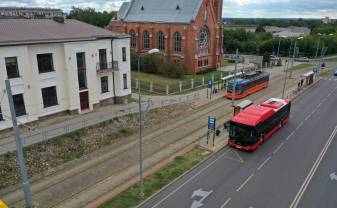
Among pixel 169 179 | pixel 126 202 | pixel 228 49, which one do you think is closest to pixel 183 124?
pixel 169 179

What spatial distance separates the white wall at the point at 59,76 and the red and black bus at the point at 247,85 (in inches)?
711

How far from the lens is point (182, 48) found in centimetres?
6134

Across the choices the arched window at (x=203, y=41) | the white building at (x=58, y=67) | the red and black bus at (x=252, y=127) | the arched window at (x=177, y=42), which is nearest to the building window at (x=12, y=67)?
the white building at (x=58, y=67)

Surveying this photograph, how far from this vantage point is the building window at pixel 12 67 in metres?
26.5

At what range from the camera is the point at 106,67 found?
35719mm

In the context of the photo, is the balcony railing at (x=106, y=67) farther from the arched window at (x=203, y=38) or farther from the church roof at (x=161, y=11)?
the arched window at (x=203, y=38)

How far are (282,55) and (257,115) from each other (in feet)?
291

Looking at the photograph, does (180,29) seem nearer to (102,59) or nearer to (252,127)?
(102,59)

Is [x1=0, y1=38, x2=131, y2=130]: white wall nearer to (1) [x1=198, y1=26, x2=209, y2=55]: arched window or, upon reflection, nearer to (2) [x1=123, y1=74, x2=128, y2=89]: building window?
(2) [x1=123, y1=74, x2=128, y2=89]: building window

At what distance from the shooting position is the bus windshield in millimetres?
25594

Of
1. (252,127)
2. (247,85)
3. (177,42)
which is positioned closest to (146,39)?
(177,42)

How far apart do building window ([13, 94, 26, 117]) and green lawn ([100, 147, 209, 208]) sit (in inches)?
612

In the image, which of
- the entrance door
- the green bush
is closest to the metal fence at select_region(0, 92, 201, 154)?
the entrance door

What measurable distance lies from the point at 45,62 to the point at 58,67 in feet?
4.79
